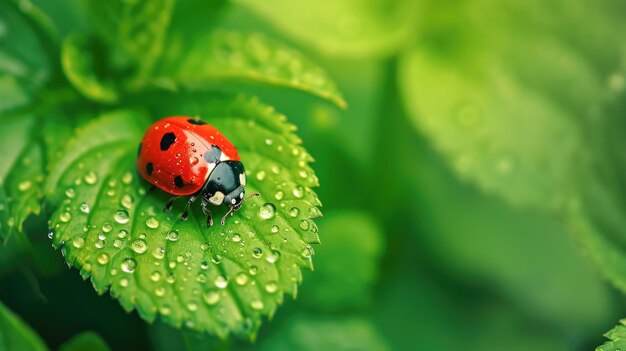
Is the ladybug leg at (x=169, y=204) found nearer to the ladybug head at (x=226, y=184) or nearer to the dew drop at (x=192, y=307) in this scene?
the ladybug head at (x=226, y=184)

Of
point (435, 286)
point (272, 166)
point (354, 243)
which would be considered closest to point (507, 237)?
point (435, 286)

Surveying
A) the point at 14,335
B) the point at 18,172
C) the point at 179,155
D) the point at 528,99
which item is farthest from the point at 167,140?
the point at 528,99

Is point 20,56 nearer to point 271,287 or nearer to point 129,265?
point 129,265

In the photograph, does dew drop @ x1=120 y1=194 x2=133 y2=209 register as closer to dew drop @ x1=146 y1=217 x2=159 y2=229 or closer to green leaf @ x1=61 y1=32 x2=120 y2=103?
dew drop @ x1=146 y1=217 x2=159 y2=229

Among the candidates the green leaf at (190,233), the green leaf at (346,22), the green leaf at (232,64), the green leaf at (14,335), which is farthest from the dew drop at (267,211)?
the green leaf at (346,22)

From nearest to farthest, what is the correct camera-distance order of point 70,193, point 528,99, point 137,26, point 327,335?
point 70,193 → point 137,26 → point 327,335 → point 528,99

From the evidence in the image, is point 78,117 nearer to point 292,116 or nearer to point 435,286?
point 292,116

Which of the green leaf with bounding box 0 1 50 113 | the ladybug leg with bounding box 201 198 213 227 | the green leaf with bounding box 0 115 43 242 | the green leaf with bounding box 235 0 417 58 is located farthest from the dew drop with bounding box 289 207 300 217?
the green leaf with bounding box 235 0 417 58
